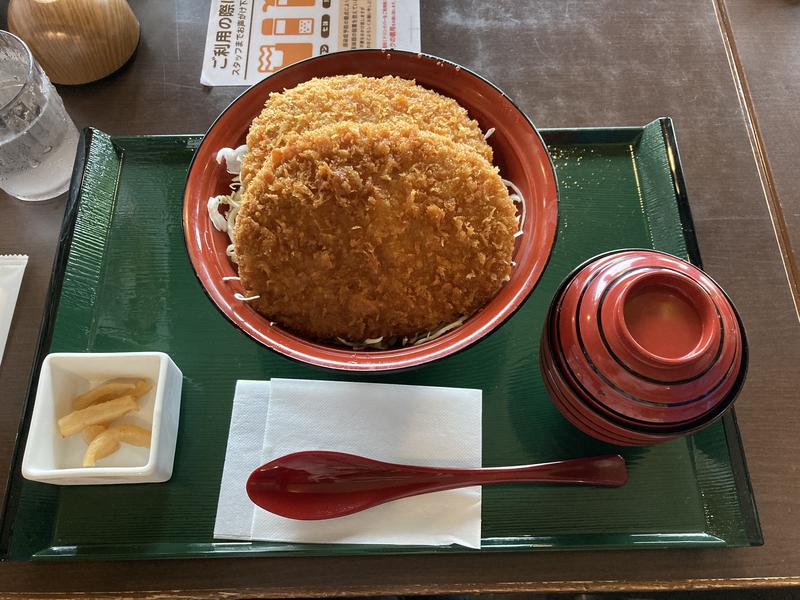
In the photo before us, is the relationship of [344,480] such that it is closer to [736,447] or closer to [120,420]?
[120,420]

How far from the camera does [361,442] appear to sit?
1131 millimetres

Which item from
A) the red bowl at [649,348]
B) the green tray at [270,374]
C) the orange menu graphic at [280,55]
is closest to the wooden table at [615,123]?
the green tray at [270,374]

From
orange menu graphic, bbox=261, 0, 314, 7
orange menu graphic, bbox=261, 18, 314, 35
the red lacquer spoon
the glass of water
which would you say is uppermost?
orange menu graphic, bbox=261, 0, 314, 7

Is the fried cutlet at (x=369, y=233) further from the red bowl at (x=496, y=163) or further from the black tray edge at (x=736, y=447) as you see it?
the black tray edge at (x=736, y=447)

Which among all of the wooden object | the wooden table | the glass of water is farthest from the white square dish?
the wooden object

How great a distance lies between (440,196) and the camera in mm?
1106

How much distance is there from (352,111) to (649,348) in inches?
30.2

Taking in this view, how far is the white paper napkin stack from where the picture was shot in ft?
3.50

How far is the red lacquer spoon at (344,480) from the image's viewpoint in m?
1.07

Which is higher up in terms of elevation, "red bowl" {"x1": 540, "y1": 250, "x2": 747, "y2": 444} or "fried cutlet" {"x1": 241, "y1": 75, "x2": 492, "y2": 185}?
"fried cutlet" {"x1": 241, "y1": 75, "x2": 492, "y2": 185}

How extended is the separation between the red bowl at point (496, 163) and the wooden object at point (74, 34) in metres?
0.69

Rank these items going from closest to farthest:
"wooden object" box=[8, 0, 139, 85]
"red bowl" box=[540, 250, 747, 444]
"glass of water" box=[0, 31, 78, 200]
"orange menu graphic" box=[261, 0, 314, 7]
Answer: "red bowl" box=[540, 250, 747, 444], "glass of water" box=[0, 31, 78, 200], "wooden object" box=[8, 0, 139, 85], "orange menu graphic" box=[261, 0, 314, 7]

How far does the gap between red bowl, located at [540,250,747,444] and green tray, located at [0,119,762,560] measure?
199 millimetres

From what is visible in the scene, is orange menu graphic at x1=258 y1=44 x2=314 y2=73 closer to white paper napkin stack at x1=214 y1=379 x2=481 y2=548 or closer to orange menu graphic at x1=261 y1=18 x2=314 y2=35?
orange menu graphic at x1=261 y1=18 x2=314 y2=35
